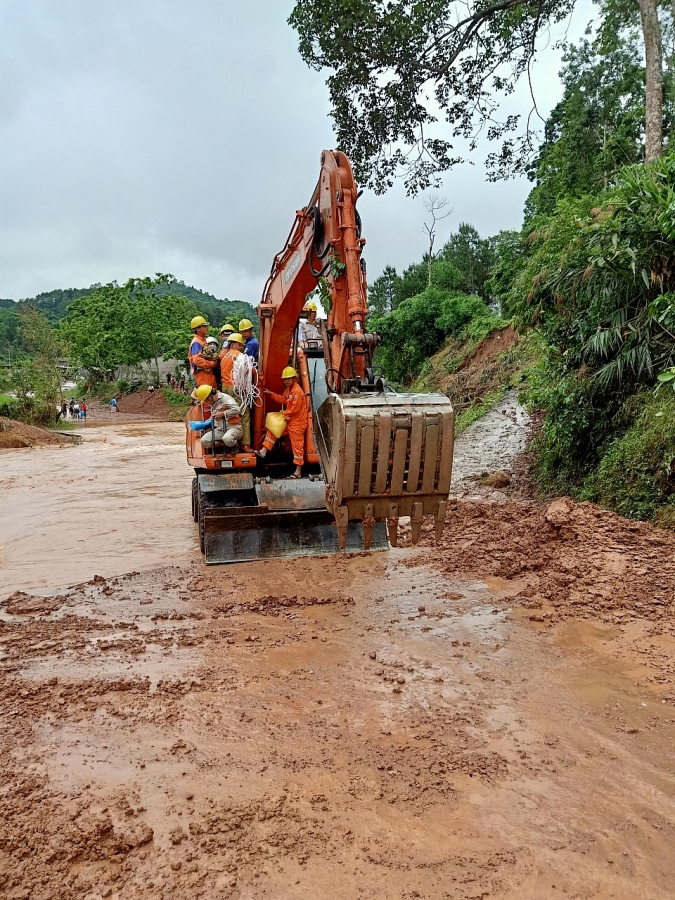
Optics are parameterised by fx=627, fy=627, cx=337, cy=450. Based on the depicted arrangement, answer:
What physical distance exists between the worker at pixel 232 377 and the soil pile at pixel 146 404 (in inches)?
1150

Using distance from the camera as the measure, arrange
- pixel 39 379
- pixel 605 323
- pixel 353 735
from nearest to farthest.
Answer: pixel 353 735 < pixel 605 323 < pixel 39 379

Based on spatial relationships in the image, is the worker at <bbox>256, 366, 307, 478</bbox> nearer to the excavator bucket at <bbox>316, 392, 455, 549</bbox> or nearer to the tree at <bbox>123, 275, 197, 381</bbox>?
the excavator bucket at <bbox>316, 392, 455, 549</bbox>

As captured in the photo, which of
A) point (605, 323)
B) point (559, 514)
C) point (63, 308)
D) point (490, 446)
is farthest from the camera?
point (63, 308)

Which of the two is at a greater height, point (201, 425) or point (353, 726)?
point (201, 425)

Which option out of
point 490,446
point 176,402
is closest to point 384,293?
point 176,402

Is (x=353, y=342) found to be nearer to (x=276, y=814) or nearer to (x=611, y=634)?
(x=611, y=634)

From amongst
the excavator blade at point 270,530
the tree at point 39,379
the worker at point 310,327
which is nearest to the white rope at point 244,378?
the worker at point 310,327

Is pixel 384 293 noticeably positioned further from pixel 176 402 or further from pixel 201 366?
pixel 201 366

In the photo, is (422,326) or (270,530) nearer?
(270,530)

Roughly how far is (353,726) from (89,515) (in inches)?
287

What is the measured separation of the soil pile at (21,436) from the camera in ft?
66.1

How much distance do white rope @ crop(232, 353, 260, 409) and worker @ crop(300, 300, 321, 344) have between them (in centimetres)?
80

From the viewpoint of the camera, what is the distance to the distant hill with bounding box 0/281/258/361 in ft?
229

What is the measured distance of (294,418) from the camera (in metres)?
6.95
